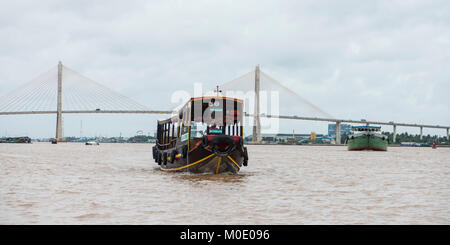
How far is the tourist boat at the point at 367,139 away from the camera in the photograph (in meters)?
68.1

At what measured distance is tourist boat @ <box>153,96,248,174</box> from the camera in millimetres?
19297

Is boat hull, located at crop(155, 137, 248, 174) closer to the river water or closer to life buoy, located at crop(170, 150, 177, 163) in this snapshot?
the river water

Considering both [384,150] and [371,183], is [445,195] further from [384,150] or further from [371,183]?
[384,150]

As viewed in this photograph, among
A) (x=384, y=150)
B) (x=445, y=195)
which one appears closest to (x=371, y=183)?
(x=445, y=195)

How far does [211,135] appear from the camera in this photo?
19.4 meters

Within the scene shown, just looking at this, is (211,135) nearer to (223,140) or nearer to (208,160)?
(223,140)

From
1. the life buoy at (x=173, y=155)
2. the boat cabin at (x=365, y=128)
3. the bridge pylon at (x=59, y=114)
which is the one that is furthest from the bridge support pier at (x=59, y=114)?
the life buoy at (x=173, y=155)

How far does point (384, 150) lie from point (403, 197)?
5786 centimetres

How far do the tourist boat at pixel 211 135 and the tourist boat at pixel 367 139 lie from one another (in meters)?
50.6

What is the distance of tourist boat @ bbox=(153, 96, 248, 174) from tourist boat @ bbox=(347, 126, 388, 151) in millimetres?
50640

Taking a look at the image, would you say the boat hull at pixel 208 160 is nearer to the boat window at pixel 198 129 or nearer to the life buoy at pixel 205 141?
the life buoy at pixel 205 141

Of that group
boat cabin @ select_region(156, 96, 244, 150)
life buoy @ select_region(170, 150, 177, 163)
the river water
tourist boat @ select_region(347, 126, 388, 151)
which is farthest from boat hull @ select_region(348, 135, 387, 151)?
boat cabin @ select_region(156, 96, 244, 150)

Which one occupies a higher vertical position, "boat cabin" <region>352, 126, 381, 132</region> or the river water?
"boat cabin" <region>352, 126, 381, 132</region>
